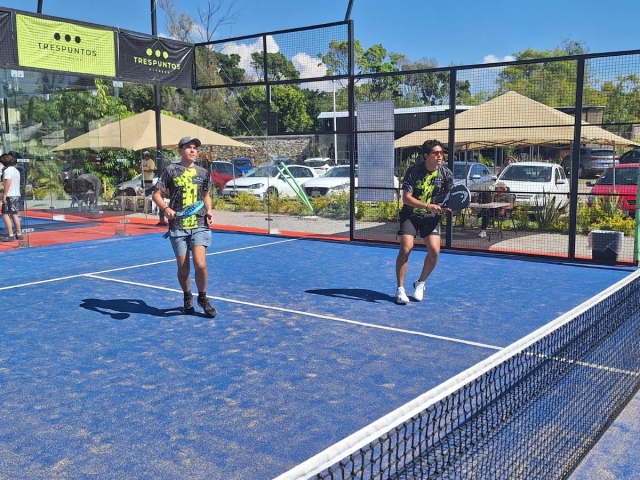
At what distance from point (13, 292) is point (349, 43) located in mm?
7342

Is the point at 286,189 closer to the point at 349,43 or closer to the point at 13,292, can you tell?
the point at 349,43

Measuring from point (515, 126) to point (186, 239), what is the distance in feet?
24.3

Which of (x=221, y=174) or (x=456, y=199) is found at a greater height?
(x=221, y=174)

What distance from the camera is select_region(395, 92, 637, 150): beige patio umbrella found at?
12000 millimetres

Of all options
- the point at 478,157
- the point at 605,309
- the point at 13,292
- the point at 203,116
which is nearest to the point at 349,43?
the point at 478,157

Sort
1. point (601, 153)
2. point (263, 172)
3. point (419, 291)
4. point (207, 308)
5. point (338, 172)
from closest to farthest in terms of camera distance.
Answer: point (207, 308)
point (419, 291)
point (601, 153)
point (338, 172)
point (263, 172)

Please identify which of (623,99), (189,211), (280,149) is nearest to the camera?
(189,211)

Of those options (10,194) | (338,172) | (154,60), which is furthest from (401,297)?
(338,172)

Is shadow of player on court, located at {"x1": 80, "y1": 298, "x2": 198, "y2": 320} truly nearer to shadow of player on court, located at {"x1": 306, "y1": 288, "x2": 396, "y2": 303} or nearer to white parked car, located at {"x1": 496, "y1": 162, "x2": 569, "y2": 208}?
shadow of player on court, located at {"x1": 306, "y1": 288, "x2": 396, "y2": 303}

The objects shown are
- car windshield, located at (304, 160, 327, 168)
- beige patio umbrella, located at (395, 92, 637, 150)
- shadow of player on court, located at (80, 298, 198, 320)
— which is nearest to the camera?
shadow of player on court, located at (80, 298, 198, 320)

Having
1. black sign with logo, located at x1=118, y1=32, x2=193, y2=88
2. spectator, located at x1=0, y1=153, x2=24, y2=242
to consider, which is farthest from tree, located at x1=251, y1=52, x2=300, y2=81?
spectator, located at x1=0, y1=153, x2=24, y2=242

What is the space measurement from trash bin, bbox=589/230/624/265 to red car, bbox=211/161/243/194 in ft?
47.5

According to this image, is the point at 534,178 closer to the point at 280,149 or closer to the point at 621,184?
the point at 621,184

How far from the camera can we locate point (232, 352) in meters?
5.92
